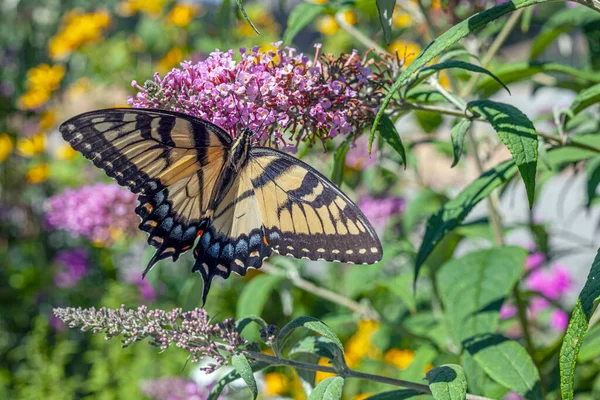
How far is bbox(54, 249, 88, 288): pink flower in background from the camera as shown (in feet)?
15.3

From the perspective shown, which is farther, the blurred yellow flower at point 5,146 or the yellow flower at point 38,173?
the blurred yellow flower at point 5,146

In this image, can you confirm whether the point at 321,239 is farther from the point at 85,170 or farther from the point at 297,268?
the point at 85,170

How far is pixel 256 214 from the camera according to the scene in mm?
1713

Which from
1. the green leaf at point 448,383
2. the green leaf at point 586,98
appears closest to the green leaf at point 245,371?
the green leaf at point 448,383

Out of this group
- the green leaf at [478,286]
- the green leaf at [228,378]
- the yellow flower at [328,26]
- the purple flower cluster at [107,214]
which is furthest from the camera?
the yellow flower at [328,26]

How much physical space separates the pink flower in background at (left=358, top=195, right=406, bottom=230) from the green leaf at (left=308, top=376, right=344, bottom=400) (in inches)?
81.4

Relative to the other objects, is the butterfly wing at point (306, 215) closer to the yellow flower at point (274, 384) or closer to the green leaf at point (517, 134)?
the green leaf at point (517, 134)

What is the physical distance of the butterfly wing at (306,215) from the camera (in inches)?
58.9

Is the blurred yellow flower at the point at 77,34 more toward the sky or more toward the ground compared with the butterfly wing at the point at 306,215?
more toward the sky

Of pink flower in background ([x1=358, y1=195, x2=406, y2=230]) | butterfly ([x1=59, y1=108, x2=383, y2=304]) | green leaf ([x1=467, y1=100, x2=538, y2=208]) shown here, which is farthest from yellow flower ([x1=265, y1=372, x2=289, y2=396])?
green leaf ([x1=467, y1=100, x2=538, y2=208])

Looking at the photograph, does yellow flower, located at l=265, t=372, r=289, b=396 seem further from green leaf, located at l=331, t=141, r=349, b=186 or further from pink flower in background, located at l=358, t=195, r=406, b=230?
green leaf, located at l=331, t=141, r=349, b=186

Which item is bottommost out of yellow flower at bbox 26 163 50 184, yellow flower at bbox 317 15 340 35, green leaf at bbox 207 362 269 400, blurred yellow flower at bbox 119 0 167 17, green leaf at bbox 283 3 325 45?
green leaf at bbox 207 362 269 400

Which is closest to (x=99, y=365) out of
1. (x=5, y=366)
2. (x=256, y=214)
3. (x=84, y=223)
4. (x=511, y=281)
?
(x=5, y=366)

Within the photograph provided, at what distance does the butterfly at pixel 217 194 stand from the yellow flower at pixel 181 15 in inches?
137
